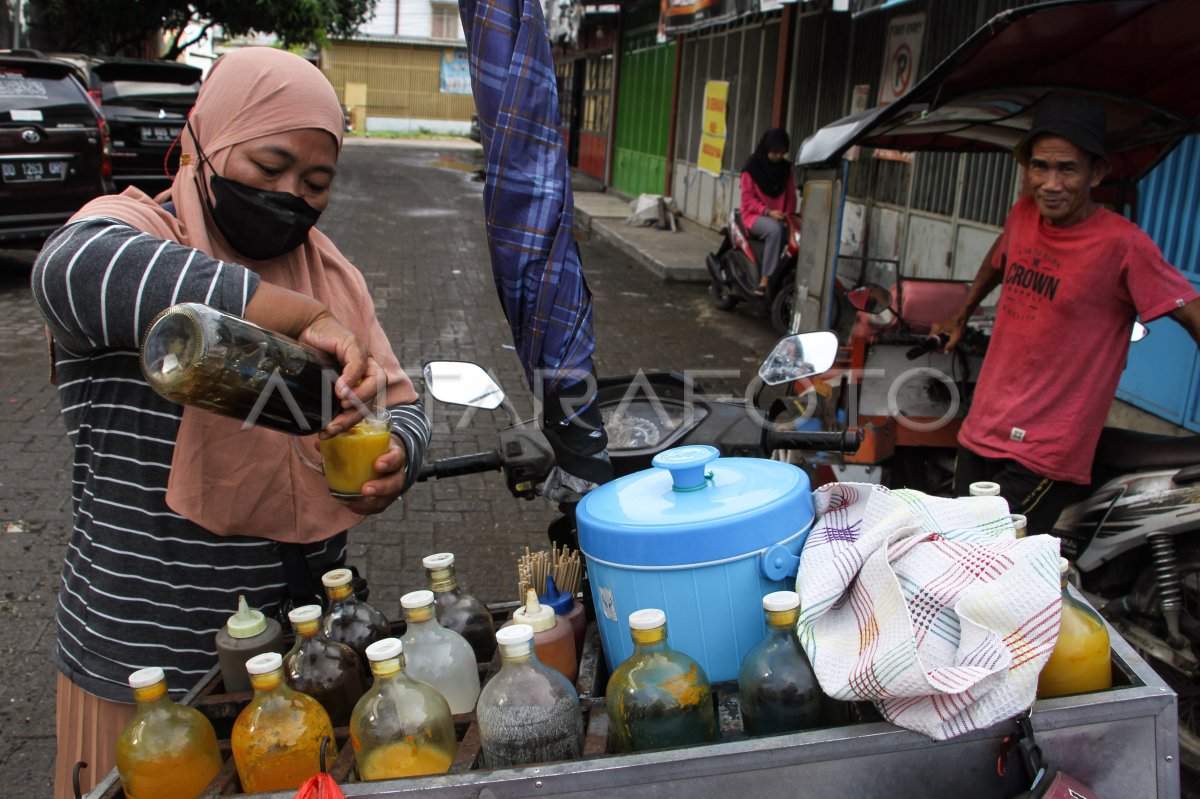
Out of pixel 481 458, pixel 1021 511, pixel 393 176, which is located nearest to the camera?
pixel 481 458

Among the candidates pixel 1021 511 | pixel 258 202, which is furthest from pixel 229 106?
pixel 1021 511

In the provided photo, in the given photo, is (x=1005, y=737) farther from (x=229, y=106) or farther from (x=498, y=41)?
(x=229, y=106)

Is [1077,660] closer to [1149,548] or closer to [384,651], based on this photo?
[384,651]

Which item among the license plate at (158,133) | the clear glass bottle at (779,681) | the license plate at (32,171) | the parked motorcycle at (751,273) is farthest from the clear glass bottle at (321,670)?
the license plate at (158,133)

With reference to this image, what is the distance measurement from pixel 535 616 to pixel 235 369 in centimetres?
57

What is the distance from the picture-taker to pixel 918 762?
131 centimetres

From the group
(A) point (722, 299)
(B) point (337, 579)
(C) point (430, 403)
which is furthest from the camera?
(A) point (722, 299)

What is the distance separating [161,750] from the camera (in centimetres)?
131

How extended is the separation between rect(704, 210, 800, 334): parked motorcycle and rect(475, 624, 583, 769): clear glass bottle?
281 inches

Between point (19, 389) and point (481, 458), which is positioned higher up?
point (481, 458)

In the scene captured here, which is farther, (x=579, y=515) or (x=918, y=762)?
(x=579, y=515)

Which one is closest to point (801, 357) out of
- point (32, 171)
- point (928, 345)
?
point (928, 345)

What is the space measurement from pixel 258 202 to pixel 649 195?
14765mm

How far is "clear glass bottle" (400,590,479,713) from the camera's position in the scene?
146 cm
